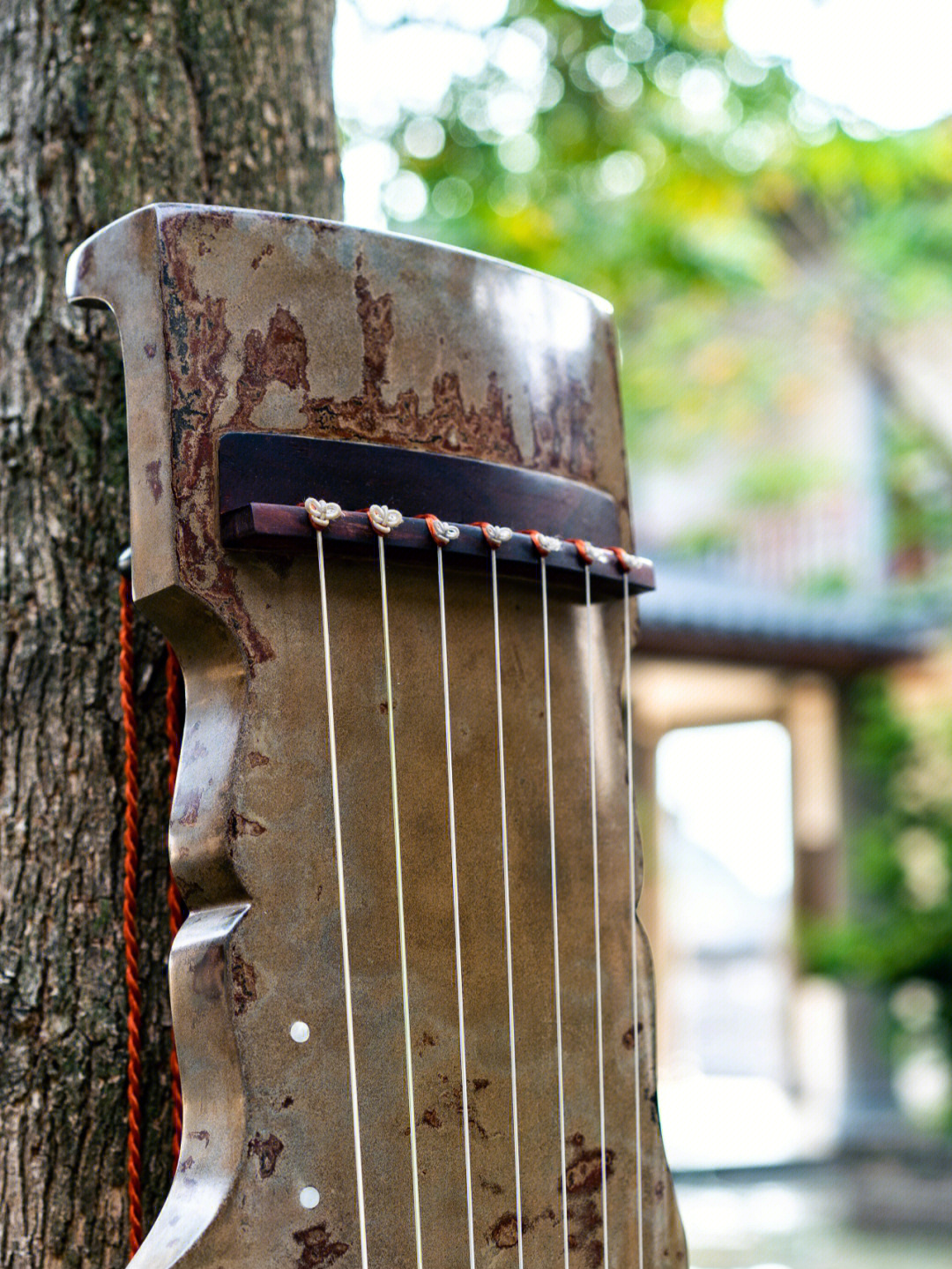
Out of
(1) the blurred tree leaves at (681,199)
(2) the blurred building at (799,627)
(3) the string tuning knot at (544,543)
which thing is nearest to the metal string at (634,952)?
(3) the string tuning knot at (544,543)

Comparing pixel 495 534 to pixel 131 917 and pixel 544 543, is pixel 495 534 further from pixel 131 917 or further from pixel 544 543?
pixel 131 917

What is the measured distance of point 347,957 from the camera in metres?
0.98

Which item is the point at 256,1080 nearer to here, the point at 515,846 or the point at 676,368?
the point at 515,846

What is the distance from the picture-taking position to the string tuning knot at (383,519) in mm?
1009

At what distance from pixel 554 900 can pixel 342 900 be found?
0.65 feet

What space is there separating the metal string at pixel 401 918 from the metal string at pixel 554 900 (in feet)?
0.46

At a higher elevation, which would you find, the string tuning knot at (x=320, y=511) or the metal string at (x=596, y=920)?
the string tuning knot at (x=320, y=511)

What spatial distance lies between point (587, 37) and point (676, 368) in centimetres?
465

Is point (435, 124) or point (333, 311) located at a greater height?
point (435, 124)

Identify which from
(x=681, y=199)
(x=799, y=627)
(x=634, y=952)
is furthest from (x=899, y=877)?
(x=634, y=952)

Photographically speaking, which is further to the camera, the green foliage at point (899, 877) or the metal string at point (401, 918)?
the green foliage at point (899, 877)

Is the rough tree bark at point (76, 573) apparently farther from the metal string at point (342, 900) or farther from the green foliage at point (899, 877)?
the green foliage at point (899, 877)

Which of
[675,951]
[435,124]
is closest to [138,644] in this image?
[435,124]

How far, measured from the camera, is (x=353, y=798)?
3.34ft
